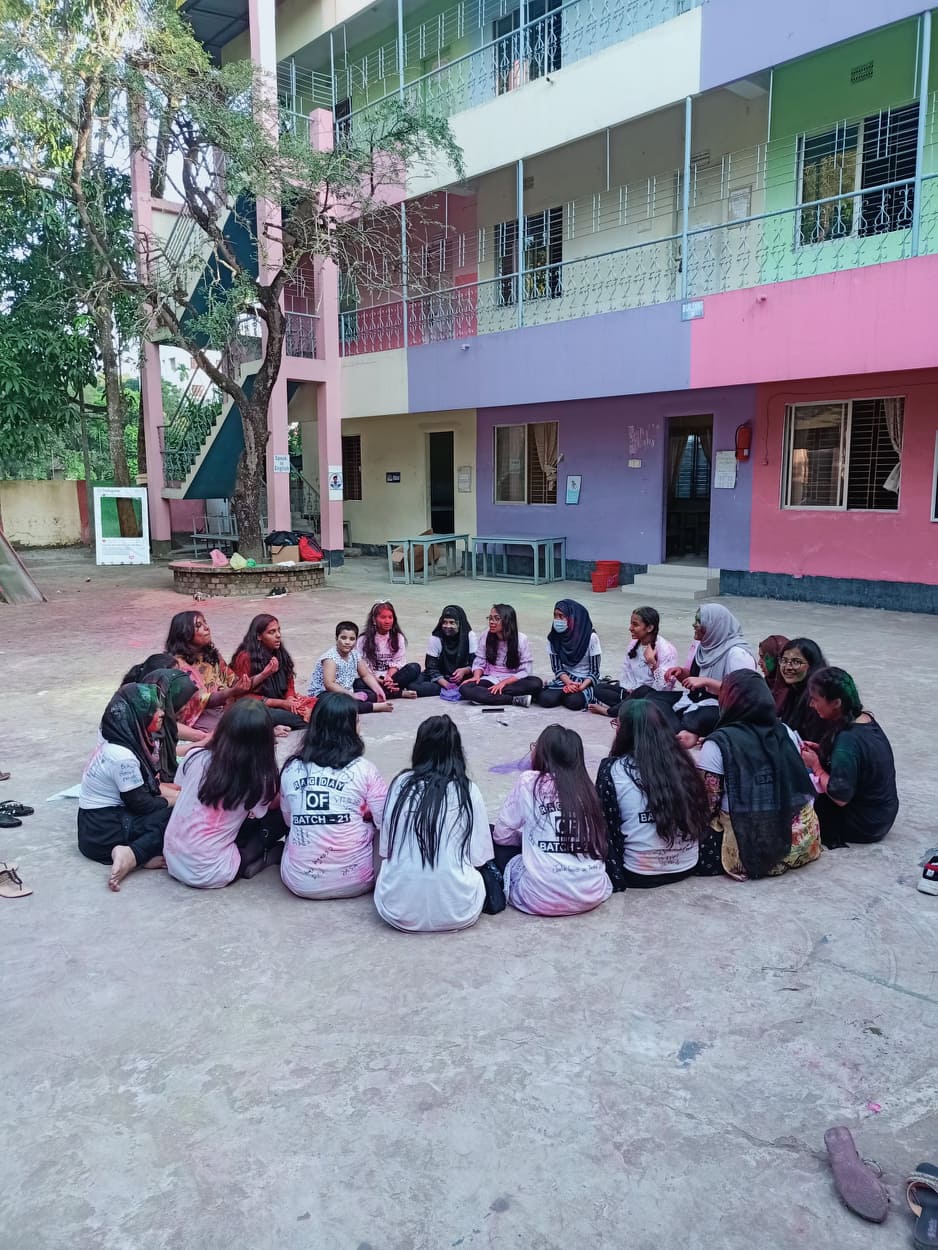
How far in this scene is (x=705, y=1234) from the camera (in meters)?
1.98

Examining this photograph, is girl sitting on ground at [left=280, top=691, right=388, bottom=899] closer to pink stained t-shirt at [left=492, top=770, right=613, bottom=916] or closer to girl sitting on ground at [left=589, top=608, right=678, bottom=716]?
pink stained t-shirt at [left=492, top=770, right=613, bottom=916]

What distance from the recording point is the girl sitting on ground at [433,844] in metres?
3.18

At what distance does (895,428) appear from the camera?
10.6 metres

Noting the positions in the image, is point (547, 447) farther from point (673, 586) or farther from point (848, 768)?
point (848, 768)

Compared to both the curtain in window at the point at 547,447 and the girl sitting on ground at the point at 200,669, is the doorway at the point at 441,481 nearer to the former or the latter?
the curtain in window at the point at 547,447

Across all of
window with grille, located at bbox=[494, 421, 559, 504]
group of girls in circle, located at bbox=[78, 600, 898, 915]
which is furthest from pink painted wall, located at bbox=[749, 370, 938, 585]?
group of girls in circle, located at bbox=[78, 600, 898, 915]

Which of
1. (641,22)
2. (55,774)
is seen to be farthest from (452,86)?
(55,774)

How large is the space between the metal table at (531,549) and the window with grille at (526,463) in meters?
0.72

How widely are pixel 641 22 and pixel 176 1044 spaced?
1359 cm

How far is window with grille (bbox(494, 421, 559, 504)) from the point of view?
47.8ft

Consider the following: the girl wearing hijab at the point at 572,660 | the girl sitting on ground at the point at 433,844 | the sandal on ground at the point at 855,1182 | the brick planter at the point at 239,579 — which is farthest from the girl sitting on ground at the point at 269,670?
the brick planter at the point at 239,579

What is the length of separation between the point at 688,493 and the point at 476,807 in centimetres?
1176

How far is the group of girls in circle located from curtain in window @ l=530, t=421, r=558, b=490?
10.6m

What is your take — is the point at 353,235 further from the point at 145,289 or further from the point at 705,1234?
the point at 705,1234
